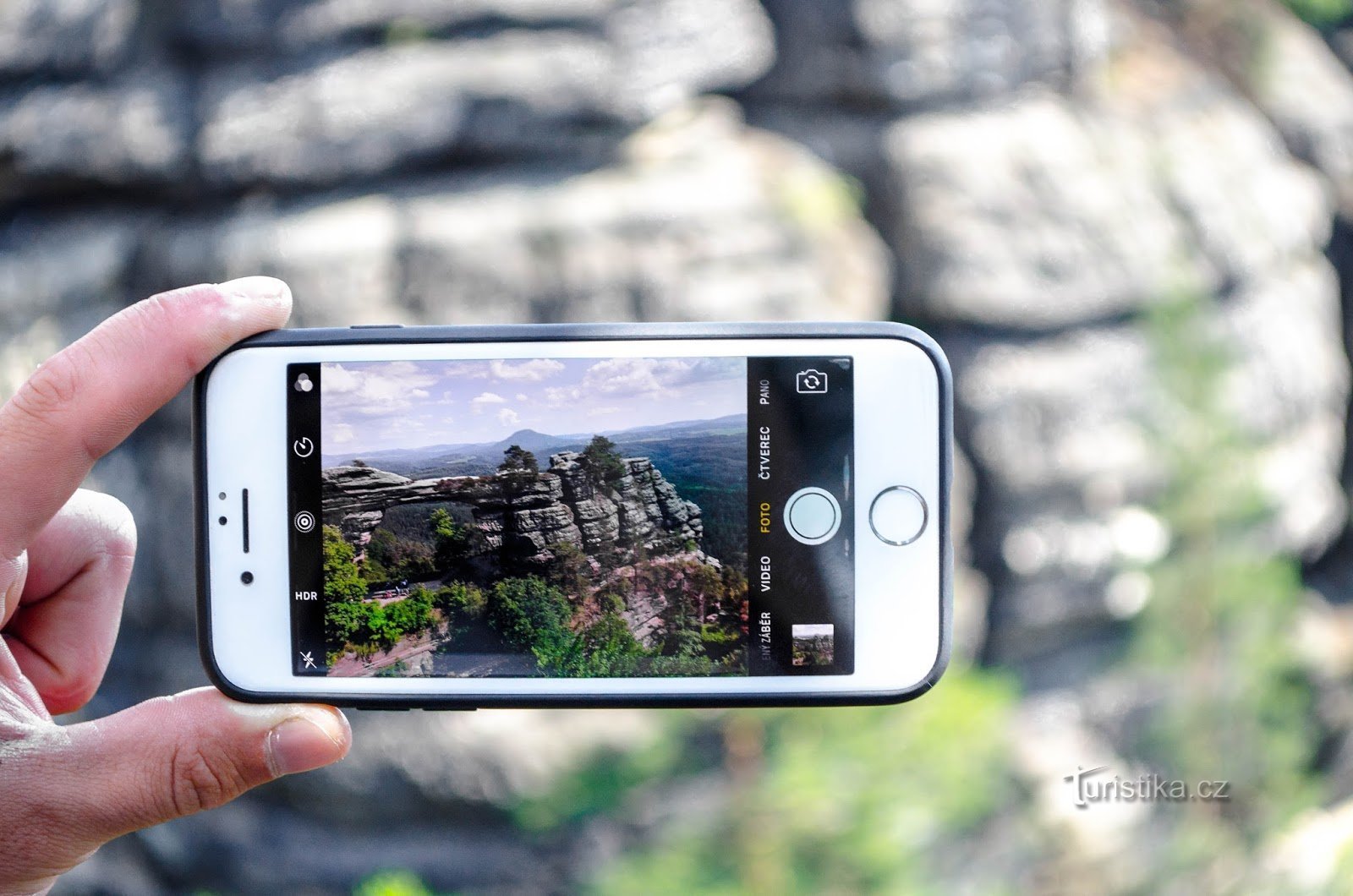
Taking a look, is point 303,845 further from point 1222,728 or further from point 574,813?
point 1222,728

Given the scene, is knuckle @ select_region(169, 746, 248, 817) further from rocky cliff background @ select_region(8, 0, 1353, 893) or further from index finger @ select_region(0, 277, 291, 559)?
rocky cliff background @ select_region(8, 0, 1353, 893)

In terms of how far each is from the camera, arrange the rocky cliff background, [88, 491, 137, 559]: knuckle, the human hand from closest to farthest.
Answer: the human hand
[88, 491, 137, 559]: knuckle
the rocky cliff background

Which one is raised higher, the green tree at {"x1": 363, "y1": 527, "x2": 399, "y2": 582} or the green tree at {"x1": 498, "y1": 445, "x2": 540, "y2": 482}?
the green tree at {"x1": 498, "y1": 445, "x2": 540, "y2": 482}

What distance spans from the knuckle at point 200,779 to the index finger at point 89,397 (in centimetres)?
14

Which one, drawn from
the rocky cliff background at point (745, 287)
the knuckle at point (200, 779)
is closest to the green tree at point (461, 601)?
the knuckle at point (200, 779)

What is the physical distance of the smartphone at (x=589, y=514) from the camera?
1.78ft

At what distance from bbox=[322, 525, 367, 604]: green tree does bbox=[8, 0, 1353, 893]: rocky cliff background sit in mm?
633

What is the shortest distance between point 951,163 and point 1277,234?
671 millimetres

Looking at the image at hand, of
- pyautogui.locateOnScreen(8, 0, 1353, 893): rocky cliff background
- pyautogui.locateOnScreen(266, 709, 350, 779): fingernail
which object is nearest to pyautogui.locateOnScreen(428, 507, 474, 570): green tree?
pyautogui.locateOnScreen(266, 709, 350, 779): fingernail

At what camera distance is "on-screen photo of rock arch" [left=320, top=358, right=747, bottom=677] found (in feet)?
1.79

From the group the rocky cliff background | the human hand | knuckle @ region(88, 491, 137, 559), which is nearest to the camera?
the human hand

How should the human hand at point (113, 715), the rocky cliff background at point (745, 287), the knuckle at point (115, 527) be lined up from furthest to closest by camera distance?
the rocky cliff background at point (745, 287) → the knuckle at point (115, 527) → the human hand at point (113, 715)

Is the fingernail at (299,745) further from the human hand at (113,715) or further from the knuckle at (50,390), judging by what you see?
the knuckle at (50,390)

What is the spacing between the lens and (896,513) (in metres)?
0.55
